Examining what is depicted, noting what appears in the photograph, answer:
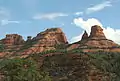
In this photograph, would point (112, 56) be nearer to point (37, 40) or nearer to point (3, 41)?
point (37, 40)

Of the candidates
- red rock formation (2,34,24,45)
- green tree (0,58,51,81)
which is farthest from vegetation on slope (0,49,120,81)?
red rock formation (2,34,24,45)

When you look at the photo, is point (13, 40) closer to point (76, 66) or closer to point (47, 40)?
point (47, 40)

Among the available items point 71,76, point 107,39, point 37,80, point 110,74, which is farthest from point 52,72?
point 107,39

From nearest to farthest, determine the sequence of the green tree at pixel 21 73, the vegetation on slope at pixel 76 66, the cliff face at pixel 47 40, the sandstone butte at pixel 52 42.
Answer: the green tree at pixel 21 73
the vegetation on slope at pixel 76 66
the sandstone butte at pixel 52 42
the cliff face at pixel 47 40

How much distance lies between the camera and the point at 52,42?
511 ft

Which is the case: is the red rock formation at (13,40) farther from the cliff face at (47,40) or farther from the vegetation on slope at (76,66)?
the vegetation on slope at (76,66)

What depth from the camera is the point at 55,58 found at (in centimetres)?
6406

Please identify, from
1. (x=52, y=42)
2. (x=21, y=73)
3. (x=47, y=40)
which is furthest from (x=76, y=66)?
(x=52, y=42)

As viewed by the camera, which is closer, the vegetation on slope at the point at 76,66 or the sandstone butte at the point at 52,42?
the vegetation on slope at the point at 76,66

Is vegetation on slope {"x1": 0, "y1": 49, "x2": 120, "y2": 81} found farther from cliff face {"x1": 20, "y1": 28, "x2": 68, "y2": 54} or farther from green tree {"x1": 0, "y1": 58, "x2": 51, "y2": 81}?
cliff face {"x1": 20, "y1": 28, "x2": 68, "y2": 54}

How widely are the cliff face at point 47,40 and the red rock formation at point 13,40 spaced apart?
952cm

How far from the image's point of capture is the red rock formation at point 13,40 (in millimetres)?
165750

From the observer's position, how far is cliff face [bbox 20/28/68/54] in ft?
484

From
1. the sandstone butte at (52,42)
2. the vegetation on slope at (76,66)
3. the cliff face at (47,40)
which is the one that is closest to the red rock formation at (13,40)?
the sandstone butte at (52,42)
